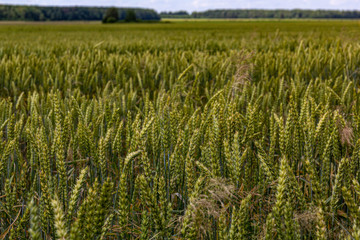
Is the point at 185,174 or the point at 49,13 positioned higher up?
the point at 49,13

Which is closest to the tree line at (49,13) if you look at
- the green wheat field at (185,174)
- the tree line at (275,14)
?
the tree line at (275,14)

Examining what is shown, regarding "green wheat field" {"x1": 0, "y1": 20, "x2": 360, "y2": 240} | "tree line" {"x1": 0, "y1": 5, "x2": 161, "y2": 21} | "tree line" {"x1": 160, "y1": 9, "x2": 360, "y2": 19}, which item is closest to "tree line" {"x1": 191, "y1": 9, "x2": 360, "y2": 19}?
"tree line" {"x1": 160, "y1": 9, "x2": 360, "y2": 19}

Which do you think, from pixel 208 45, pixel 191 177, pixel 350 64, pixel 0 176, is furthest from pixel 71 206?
pixel 208 45

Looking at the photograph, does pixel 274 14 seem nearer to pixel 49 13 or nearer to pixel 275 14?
pixel 275 14

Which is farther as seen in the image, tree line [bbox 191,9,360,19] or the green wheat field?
tree line [bbox 191,9,360,19]

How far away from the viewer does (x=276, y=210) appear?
0.65 metres

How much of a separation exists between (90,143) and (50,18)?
323 feet

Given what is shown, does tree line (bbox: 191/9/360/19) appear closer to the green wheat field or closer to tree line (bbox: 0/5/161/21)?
tree line (bbox: 0/5/161/21)

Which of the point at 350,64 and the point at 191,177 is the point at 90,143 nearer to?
the point at 191,177

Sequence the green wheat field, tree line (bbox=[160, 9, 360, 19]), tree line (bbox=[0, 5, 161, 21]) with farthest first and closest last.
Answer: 1. tree line (bbox=[160, 9, 360, 19])
2. tree line (bbox=[0, 5, 161, 21])
3. the green wheat field

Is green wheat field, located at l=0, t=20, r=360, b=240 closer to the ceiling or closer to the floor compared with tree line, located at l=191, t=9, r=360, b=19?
closer to the floor

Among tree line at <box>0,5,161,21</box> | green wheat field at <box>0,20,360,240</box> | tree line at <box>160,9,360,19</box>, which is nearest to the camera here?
green wheat field at <box>0,20,360,240</box>

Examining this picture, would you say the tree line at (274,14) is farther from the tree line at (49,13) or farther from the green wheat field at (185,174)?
→ the green wheat field at (185,174)

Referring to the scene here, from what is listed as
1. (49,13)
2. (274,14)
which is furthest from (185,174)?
(274,14)
